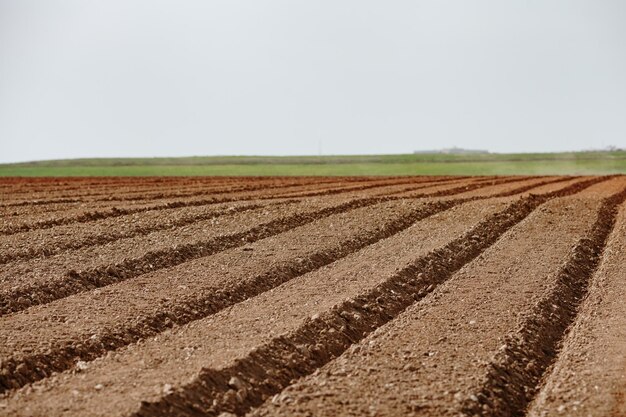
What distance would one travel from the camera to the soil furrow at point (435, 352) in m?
7.19

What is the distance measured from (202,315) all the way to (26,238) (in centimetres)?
612

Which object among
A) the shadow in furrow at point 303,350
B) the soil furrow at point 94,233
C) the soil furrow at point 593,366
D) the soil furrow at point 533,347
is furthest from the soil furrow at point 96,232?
the soil furrow at point 593,366

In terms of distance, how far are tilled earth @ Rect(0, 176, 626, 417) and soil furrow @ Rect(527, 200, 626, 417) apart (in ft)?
0.09

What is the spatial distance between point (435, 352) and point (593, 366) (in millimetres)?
1493

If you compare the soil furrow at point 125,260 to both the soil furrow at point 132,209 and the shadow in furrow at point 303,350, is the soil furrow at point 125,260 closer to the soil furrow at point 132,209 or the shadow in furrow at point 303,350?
the soil furrow at point 132,209

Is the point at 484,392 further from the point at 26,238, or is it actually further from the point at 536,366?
the point at 26,238

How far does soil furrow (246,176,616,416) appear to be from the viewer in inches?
283

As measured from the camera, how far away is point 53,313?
10.3 meters

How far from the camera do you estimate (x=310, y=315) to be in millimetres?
9984

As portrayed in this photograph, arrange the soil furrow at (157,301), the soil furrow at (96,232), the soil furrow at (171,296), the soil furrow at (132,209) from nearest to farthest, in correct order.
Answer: the soil furrow at (157,301)
the soil furrow at (171,296)
the soil furrow at (96,232)
the soil furrow at (132,209)

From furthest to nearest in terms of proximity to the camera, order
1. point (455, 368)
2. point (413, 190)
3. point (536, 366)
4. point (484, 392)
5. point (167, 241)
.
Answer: point (413, 190), point (167, 241), point (536, 366), point (455, 368), point (484, 392)

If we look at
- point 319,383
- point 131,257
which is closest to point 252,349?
point 319,383

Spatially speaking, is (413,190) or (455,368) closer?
(455,368)

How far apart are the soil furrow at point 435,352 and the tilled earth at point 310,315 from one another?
0.03 m
